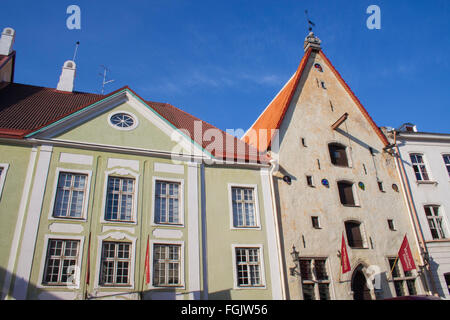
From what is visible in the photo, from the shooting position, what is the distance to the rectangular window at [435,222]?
20375 mm

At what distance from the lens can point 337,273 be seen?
17.2 meters

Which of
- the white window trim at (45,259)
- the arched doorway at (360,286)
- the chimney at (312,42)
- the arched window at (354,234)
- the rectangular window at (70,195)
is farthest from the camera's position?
the chimney at (312,42)

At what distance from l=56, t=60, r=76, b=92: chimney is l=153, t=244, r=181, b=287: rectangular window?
13.4 metres

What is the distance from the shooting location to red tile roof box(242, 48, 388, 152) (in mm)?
20703

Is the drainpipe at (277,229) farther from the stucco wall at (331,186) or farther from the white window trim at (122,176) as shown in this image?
the white window trim at (122,176)

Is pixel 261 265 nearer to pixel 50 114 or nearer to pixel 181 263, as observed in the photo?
pixel 181 263

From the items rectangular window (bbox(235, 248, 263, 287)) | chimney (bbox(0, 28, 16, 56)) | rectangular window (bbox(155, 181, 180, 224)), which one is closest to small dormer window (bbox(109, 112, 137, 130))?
rectangular window (bbox(155, 181, 180, 224))

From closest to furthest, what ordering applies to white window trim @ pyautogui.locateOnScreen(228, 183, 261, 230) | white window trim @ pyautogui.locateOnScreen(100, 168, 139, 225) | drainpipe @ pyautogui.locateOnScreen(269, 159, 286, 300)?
white window trim @ pyautogui.locateOnScreen(100, 168, 139, 225)
drainpipe @ pyautogui.locateOnScreen(269, 159, 286, 300)
white window trim @ pyautogui.locateOnScreen(228, 183, 261, 230)

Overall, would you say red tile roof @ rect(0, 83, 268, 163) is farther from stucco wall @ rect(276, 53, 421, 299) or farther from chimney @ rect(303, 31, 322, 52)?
chimney @ rect(303, 31, 322, 52)

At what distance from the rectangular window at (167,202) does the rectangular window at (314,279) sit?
638 cm

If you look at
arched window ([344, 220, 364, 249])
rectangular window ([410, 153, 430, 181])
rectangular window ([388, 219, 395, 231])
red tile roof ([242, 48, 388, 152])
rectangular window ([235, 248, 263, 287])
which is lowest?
rectangular window ([235, 248, 263, 287])

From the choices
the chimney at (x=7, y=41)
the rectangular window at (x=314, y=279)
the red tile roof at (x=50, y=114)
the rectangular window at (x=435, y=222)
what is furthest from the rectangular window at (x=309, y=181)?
the chimney at (x=7, y=41)

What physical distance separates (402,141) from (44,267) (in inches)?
829

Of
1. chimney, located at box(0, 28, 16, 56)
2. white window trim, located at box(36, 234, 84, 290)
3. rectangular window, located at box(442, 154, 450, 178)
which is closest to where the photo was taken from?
white window trim, located at box(36, 234, 84, 290)
